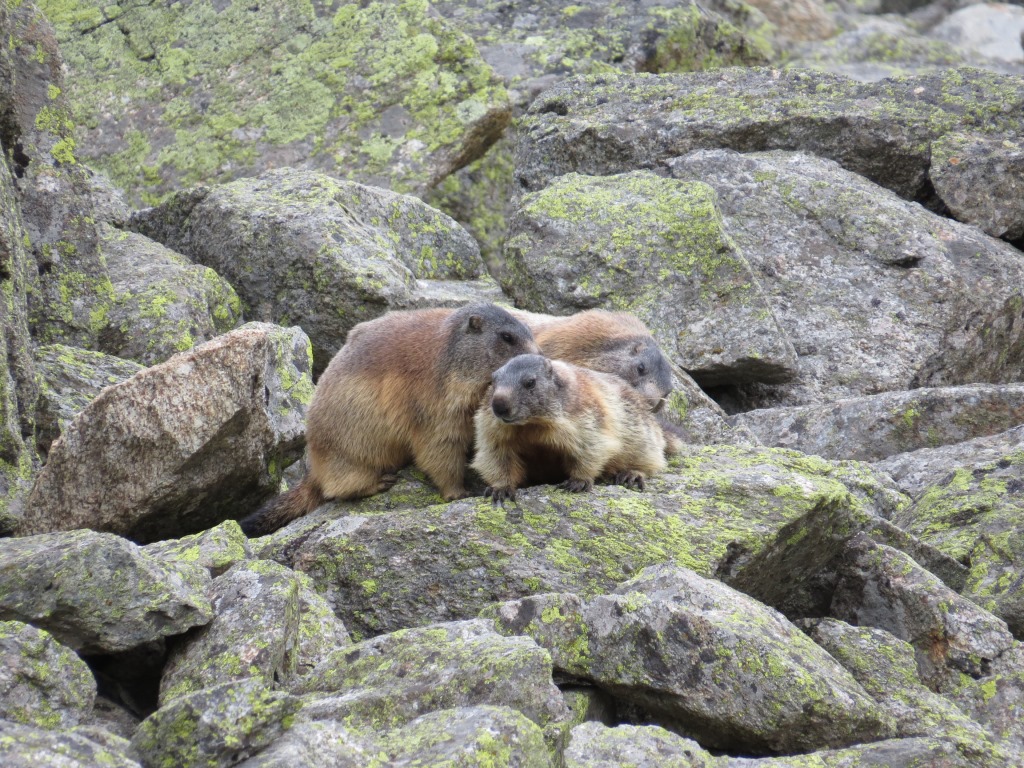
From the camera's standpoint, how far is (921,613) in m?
8.32

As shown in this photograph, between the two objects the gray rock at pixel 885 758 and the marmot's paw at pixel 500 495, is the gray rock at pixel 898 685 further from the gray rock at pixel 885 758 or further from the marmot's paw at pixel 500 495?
the marmot's paw at pixel 500 495

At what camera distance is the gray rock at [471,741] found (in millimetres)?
5477

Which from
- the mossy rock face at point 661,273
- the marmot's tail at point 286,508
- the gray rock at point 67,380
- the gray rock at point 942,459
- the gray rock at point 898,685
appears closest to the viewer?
the gray rock at point 898,685

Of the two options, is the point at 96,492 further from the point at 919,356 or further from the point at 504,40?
the point at 504,40

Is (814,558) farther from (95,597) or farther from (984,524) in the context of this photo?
(95,597)

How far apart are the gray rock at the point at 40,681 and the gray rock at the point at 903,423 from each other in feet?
23.9

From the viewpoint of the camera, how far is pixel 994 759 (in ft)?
21.9

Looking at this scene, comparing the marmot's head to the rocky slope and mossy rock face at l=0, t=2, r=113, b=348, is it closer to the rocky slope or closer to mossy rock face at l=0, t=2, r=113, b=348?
the rocky slope

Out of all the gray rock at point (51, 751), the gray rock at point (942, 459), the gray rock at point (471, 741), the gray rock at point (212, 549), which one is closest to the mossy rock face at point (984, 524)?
the gray rock at point (942, 459)

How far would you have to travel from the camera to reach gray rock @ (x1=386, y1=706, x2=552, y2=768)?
216 inches

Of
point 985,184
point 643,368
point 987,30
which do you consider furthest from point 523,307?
point 987,30

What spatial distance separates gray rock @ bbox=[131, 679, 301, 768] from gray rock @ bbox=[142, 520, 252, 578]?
2.21 meters

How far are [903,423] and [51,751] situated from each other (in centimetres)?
882

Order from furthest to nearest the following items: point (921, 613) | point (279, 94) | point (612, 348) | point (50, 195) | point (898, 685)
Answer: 1. point (279, 94)
2. point (50, 195)
3. point (612, 348)
4. point (921, 613)
5. point (898, 685)
